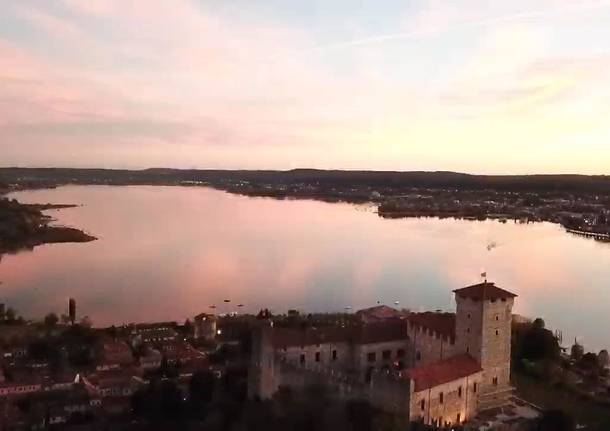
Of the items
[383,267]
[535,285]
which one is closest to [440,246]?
[383,267]

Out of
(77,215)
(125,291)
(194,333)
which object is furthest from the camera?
(77,215)

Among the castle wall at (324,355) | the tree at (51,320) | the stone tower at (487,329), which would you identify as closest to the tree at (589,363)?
the stone tower at (487,329)

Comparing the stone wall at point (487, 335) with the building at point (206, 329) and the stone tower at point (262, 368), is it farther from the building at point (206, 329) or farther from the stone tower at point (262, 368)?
the building at point (206, 329)

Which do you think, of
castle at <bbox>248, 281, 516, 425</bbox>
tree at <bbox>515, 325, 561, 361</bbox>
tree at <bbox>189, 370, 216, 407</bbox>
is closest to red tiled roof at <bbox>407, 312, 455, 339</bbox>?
castle at <bbox>248, 281, 516, 425</bbox>

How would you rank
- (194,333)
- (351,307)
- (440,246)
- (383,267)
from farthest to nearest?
(440,246) < (383,267) < (351,307) < (194,333)

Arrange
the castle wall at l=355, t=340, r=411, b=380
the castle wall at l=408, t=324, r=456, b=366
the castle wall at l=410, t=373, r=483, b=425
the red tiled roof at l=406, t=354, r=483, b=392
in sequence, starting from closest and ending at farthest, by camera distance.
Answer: the castle wall at l=410, t=373, r=483, b=425, the red tiled roof at l=406, t=354, r=483, b=392, the castle wall at l=408, t=324, r=456, b=366, the castle wall at l=355, t=340, r=411, b=380

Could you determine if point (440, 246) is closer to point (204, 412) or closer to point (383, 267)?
point (383, 267)

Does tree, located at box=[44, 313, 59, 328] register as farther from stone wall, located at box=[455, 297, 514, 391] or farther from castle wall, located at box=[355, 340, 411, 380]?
stone wall, located at box=[455, 297, 514, 391]
